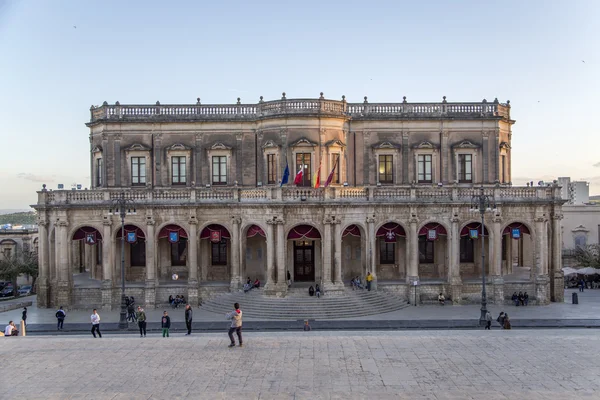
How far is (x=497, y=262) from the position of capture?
41188mm

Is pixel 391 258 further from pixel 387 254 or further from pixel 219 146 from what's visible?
pixel 219 146

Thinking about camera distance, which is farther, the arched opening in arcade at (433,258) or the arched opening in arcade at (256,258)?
the arched opening in arcade at (433,258)

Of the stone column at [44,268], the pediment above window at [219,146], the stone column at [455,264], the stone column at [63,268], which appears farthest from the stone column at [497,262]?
the stone column at [44,268]

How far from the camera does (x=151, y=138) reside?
45.5 meters

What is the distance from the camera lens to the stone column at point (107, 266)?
41031 millimetres

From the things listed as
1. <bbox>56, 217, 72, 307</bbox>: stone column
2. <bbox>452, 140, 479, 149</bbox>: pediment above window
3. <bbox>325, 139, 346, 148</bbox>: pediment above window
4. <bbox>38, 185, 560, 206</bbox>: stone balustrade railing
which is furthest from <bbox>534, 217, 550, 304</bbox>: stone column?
<bbox>56, 217, 72, 307</bbox>: stone column

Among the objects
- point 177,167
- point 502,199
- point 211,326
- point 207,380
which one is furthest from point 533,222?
point 207,380

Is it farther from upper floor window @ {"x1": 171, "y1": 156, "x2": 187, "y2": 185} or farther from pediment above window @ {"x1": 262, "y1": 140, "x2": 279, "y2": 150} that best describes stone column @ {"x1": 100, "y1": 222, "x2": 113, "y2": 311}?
pediment above window @ {"x1": 262, "y1": 140, "x2": 279, "y2": 150}

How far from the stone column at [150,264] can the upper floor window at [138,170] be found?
5.37 meters

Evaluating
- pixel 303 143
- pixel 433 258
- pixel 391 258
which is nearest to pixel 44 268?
pixel 303 143

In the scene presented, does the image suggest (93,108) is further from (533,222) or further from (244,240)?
(533,222)

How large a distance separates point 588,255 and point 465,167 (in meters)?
19.3

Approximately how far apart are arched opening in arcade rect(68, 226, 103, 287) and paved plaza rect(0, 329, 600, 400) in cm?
1697

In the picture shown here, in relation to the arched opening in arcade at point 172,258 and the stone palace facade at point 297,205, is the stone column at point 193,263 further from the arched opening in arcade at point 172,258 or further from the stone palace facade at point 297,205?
the arched opening in arcade at point 172,258
